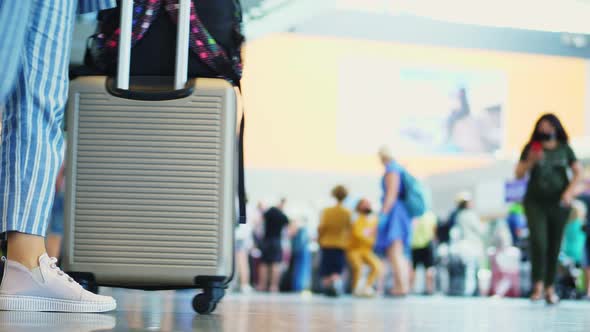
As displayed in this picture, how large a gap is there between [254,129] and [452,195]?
5.71 meters

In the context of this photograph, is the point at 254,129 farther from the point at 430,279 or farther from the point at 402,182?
the point at 402,182

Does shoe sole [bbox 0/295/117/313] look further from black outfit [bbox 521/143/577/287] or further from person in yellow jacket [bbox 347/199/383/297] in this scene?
person in yellow jacket [bbox 347/199/383/297]

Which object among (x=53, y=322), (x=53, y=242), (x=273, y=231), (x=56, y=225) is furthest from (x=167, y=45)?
(x=273, y=231)

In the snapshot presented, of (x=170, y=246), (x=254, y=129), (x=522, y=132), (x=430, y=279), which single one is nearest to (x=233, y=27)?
(x=170, y=246)

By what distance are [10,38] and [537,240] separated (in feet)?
14.2

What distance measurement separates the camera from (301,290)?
11359mm

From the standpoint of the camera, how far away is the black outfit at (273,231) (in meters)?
10.4

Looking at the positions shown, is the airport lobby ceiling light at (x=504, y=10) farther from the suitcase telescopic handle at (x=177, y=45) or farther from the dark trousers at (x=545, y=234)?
the suitcase telescopic handle at (x=177, y=45)

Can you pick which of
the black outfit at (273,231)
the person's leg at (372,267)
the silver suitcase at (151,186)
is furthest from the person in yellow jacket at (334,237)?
the silver suitcase at (151,186)

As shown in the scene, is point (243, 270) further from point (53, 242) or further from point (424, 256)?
point (53, 242)

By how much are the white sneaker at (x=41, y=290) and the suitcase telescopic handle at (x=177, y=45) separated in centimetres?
53

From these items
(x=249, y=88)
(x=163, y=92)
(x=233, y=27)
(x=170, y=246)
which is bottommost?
(x=170, y=246)

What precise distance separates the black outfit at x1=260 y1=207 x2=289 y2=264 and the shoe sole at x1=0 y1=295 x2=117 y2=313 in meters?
8.18

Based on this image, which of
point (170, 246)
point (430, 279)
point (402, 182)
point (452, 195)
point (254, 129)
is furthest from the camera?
point (254, 129)
